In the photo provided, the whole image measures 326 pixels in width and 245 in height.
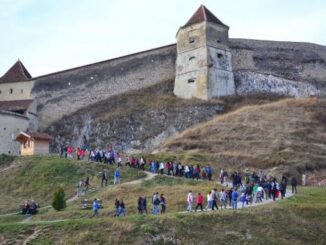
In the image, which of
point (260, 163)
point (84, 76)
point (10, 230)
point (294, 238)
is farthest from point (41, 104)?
point (294, 238)

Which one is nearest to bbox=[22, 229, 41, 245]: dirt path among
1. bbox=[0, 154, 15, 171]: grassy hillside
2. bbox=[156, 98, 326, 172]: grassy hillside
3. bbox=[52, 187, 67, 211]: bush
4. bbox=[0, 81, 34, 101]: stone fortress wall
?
bbox=[52, 187, 67, 211]: bush

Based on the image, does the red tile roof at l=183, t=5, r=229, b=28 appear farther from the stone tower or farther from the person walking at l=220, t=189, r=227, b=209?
the person walking at l=220, t=189, r=227, b=209

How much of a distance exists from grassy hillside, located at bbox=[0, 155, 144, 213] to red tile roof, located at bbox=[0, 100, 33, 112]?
9.75m

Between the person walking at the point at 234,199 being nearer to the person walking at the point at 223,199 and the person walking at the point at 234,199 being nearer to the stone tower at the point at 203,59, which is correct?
the person walking at the point at 223,199

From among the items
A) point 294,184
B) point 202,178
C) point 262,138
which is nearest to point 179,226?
point 294,184

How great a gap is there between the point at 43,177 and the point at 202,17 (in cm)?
2316

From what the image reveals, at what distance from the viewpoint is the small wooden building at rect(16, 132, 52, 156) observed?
42.8 meters

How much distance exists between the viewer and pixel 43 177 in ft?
121

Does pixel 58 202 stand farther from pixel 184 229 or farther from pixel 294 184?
pixel 294 184

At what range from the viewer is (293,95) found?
5675 centimetres

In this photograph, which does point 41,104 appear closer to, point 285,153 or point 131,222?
point 285,153

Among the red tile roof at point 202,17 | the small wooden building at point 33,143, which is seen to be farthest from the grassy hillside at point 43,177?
the red tile roof at point 202,17

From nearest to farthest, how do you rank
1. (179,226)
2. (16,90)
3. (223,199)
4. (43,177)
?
(179,226), (223,199), (43,177), (16,90)

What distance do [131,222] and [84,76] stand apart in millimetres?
29486
